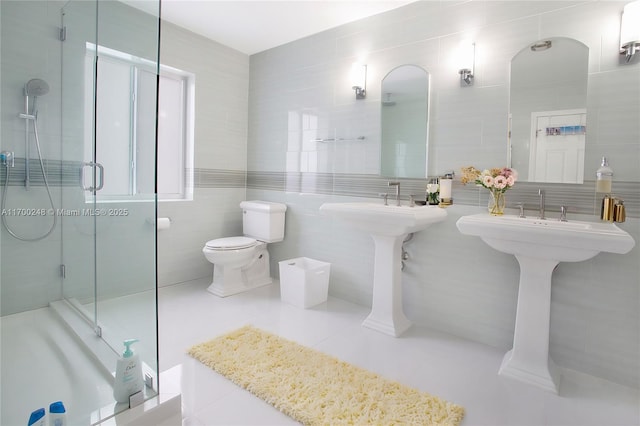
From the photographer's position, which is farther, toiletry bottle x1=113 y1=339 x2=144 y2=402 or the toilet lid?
the toilet lid

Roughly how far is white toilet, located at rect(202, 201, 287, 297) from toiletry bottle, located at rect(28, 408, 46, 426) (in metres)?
1.86

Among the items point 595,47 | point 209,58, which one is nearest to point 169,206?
point 209,58

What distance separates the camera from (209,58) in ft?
11.8

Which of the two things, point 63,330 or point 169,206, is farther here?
point 169,206

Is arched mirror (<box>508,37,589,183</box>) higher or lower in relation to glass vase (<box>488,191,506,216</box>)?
higher

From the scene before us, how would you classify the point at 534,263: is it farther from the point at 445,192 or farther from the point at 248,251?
the point at 248,251

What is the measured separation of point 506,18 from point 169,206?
9.97 feet

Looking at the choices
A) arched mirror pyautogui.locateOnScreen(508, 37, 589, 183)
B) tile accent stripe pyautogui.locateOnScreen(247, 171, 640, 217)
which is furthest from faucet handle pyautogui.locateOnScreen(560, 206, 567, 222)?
arched mirror pyautogui.locateOnScreen(508, 37, 589, 183)

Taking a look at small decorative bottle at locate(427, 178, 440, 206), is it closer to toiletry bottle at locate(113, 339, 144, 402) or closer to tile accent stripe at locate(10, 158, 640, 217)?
tile accent stripe at locate(10, 158, 640, 217)

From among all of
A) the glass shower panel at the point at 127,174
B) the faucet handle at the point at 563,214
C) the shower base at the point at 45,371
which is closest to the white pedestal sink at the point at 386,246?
the faucet handle at the point at 563,214

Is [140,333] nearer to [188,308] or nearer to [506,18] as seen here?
[188,308]

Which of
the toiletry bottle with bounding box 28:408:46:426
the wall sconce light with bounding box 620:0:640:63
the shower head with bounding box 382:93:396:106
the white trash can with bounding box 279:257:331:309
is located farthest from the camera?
the white trash can with bounding box 279:257:331:309

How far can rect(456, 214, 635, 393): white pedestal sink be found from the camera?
70.4 inches

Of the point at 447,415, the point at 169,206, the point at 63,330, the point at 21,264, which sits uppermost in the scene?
the point at 169,206
